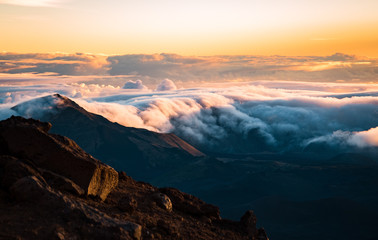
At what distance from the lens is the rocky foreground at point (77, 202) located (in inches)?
755

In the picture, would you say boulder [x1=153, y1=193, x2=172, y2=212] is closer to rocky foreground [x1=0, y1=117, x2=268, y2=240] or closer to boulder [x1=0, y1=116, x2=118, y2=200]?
rocky foreground [x1=0, y1=117, x2=268, y2=240]

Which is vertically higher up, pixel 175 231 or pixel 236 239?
pixel 175 231

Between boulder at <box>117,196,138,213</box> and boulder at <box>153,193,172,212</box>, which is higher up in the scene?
boulder at <box>117,196,138,213</box>

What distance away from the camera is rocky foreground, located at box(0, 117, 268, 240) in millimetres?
19172

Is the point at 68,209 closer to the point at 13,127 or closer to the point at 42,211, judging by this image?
the point at 42,211

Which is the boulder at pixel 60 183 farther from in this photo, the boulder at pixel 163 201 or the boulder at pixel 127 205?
the boulder at pixel 163 201

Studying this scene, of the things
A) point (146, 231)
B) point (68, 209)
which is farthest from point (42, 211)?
point (146, 231)

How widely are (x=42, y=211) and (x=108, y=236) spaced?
9.44 ft

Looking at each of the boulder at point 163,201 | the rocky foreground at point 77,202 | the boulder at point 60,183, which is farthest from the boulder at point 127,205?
the boulder at point 163,201

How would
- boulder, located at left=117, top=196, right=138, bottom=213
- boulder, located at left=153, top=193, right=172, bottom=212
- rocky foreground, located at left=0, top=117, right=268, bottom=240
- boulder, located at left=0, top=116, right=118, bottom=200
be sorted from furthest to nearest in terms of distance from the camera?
boulder, located at left=153, top=193, right=172, bottom=212
boulder, located at left=0, top=116, right=118, bottom=200
boulder, located at left=117, top=196, right=138, bottom=213
rocky foreground, located at left=0, top=117, right=268, bottom=240

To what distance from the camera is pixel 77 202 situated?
20547mm

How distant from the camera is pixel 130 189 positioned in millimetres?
29266

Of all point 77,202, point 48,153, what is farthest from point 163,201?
point 77,202

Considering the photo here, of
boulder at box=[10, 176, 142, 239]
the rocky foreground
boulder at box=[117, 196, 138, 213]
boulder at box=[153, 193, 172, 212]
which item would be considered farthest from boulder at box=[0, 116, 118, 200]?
boulder at box=[153, 193, 172, 212]
